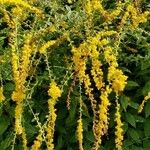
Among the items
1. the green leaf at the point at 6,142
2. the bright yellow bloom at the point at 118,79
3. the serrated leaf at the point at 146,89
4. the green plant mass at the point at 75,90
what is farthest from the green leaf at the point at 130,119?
the green leaf at the point at 6,142

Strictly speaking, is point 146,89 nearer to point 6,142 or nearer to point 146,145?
point 146,145

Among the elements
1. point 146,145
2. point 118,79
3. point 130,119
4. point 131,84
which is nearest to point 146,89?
point 131,84

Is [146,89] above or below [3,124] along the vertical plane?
above

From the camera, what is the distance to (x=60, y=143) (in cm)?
283

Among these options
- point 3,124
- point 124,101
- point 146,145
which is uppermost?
point 124,101

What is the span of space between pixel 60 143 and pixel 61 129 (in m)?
0.08

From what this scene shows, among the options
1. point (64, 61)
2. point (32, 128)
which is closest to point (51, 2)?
point (64, 61)

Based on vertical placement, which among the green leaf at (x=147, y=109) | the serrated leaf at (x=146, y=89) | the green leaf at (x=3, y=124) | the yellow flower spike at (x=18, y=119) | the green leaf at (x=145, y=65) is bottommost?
the yellow flower spike at (x=18, y=119)

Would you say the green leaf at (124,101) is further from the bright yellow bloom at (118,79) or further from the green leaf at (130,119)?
the bright yellow bloom at (118,79)

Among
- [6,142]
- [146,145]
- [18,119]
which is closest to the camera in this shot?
[18,119]

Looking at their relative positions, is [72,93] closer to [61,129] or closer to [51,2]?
[61,129]

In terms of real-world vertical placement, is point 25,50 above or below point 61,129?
above

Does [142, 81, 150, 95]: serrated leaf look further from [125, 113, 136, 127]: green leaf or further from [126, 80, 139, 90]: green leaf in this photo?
[125, 113, 136, 127]: green leaf

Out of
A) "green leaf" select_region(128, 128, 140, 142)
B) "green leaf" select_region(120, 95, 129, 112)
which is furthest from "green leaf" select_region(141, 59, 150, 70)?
"green leaf" select_region(128, 128, 140, 142)
